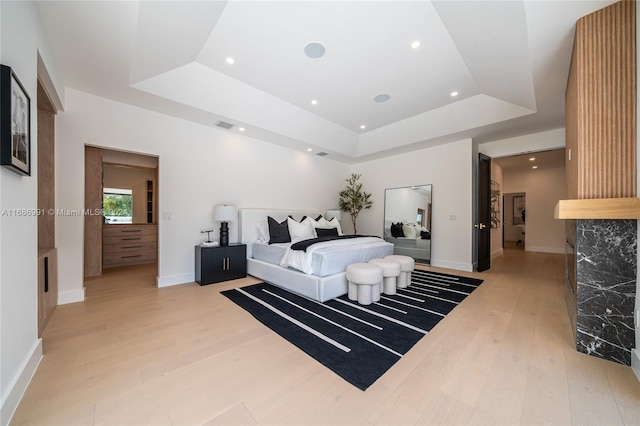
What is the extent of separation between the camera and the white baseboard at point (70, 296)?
9.87 feet

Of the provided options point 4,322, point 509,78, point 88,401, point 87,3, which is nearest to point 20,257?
point 4,322

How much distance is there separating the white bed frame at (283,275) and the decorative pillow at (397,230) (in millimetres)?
2492

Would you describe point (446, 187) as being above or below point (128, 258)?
above

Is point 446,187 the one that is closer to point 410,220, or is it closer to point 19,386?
point 410,220

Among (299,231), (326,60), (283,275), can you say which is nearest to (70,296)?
(283,275)

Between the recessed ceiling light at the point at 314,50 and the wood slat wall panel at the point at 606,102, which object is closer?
the wood slat wall panel at the point at 606,102

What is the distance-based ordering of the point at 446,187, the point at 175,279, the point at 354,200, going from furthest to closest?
the point at 354,200 → the point at 446,187 → the point at 175,279

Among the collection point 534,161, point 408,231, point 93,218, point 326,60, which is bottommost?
point 408,231

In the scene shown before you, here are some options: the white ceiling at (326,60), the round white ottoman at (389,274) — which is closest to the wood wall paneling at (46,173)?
the white ceiling at (326,60)

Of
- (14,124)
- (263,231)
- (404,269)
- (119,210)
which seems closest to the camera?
(14,124)

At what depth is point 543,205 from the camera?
7582 mm

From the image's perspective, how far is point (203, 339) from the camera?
2.13 m

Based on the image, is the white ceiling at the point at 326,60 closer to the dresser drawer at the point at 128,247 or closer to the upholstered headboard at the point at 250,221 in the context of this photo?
the upholstered headboard at the point at 250,221

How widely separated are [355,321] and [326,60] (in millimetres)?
3157
